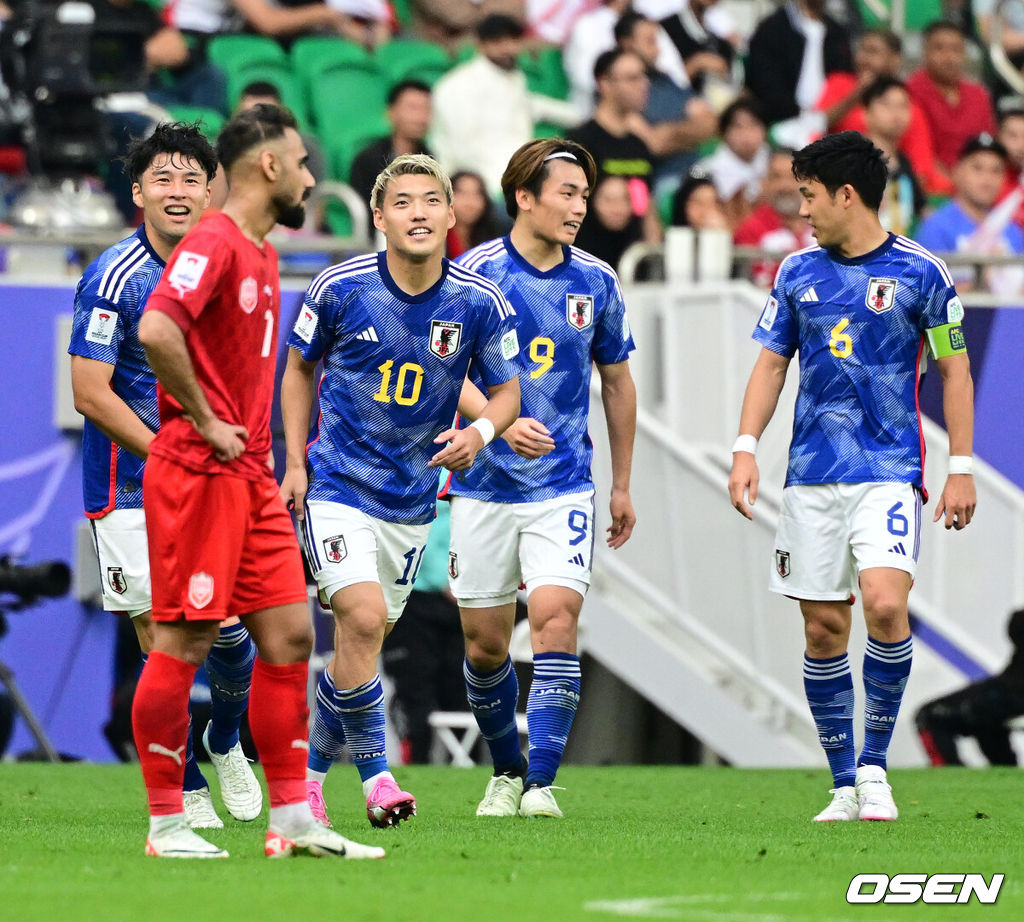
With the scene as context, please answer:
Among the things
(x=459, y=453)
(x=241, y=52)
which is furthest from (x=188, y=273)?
(x=241, y=52)

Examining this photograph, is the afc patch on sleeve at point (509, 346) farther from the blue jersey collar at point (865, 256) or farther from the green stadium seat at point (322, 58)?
the green stadium seat at point (322, 58)

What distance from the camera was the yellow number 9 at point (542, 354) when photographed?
7.43 metres

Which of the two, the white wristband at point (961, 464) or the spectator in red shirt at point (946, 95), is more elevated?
the spectator in red shirt at point (946, 95)

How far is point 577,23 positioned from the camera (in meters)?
15.9

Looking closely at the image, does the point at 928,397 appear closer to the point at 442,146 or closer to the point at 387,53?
the point at 442,146

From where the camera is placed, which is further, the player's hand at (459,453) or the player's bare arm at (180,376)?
the player's hand at (459,453)

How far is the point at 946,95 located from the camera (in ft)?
56.6

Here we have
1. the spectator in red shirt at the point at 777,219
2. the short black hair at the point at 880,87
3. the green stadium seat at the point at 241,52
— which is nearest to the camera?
the spectator in red shirt at the point at 777,219

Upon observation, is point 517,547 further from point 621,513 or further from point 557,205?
point 557,205

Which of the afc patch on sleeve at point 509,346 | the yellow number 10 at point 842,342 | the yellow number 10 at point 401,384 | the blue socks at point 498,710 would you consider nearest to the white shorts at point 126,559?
the yellow number 10 at point 401,384

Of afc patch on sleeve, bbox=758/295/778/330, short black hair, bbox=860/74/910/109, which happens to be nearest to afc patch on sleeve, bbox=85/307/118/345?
afc patch on sleeve, bbox=758/295/778/330

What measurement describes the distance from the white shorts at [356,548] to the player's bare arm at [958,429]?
189 centimetres

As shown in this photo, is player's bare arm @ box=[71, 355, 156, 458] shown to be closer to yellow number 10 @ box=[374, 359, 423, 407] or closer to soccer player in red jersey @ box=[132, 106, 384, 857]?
yellow number 10 @ box=[374, 359, 423, 407]

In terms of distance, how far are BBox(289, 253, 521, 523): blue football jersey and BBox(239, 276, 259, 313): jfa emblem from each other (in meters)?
1.35
